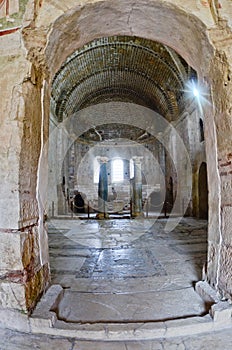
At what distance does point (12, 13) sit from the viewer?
2.41 metres

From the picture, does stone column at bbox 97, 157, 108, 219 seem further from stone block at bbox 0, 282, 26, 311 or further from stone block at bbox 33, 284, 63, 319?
stone block at bbox 0, 282, 26, 311

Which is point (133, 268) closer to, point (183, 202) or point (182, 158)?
point (183, 202)

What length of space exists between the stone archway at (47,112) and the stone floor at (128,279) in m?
0.36

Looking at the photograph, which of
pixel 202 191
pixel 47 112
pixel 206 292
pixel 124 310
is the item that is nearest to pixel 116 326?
pixel 124 310

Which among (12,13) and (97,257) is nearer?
(12,13)

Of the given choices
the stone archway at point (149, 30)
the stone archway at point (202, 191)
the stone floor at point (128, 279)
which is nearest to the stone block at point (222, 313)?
the stone floor at point (128, 279)

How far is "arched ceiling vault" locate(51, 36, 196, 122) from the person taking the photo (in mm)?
10547

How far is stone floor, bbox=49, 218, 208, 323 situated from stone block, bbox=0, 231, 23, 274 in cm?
60

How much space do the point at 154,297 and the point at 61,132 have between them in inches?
473

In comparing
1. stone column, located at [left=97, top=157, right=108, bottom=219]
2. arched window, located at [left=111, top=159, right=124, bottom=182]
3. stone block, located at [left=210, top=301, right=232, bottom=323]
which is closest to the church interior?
stone block, located at [left=210, top=301, right=232, bottom=323]

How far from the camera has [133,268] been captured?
3.68 meters

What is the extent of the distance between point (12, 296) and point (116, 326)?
2.84ft

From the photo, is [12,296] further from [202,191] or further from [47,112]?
[202,191]

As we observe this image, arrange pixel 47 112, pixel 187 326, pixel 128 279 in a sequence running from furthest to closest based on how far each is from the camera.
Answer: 1. pixel 128 279
2. pixel 47 112
3. pixel 187 326
